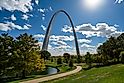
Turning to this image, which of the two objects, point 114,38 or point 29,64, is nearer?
point 29,64

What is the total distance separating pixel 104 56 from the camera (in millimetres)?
94625

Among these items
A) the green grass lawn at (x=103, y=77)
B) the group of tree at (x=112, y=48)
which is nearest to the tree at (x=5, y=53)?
the green grass lawn at (x=103, y=77)

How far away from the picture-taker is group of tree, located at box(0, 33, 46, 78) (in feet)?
190

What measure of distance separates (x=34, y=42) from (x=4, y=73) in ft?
33.3

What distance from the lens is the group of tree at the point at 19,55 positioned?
5781 centimetres

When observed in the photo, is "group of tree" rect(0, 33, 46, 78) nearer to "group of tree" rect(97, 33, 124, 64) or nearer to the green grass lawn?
the green grass lawn

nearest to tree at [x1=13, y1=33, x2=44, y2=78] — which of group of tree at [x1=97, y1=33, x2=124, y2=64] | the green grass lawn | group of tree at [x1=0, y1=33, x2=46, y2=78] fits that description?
group of tree at [x1=0, y1=33, x2=46, y2=78]

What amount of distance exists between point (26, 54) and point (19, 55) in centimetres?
181

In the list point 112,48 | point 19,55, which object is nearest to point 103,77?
point 19,55

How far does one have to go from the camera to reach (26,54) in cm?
5922

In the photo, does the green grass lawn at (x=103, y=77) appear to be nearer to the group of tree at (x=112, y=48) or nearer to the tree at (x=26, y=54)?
the tree at (x=26, y=54)

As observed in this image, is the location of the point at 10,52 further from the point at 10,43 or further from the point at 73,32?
the point at 73,32

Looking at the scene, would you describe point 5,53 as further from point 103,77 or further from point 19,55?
point 103,77

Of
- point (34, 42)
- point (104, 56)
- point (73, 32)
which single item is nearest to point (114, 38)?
point (104, 56)
